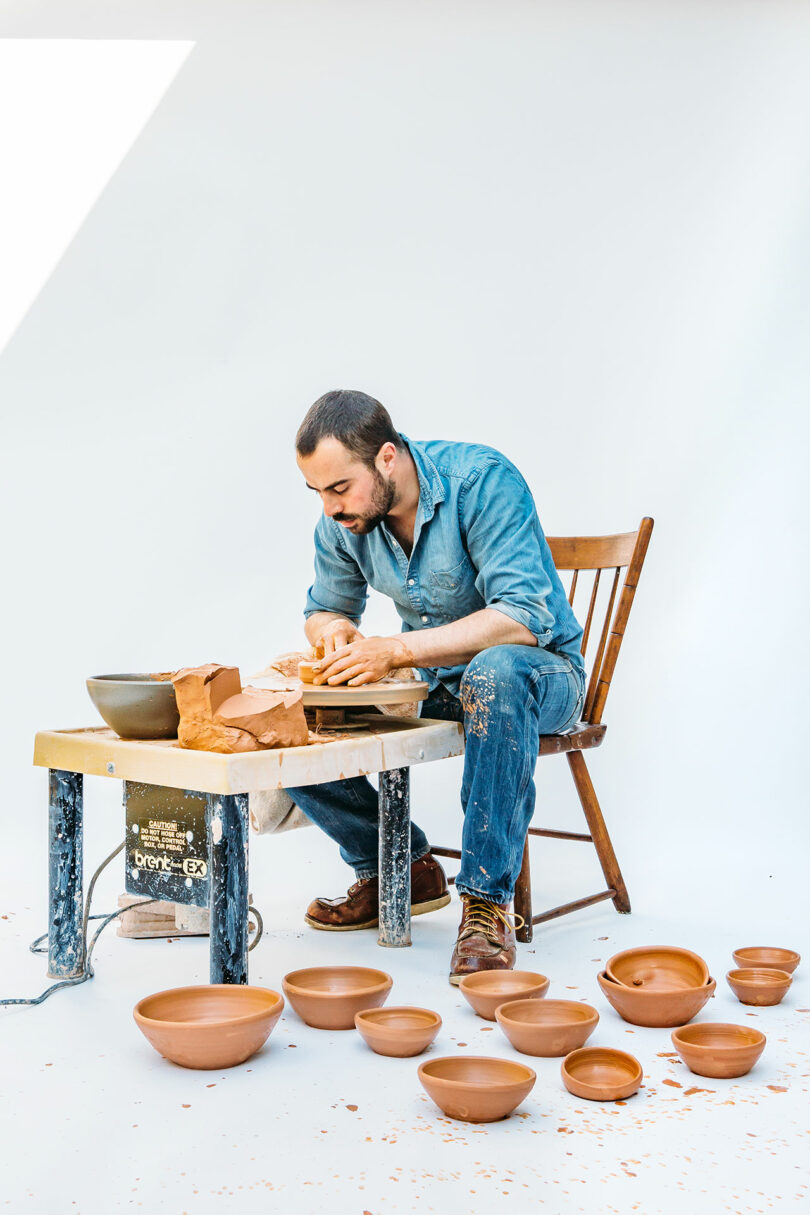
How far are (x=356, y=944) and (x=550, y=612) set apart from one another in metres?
0.85

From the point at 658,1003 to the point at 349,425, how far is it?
4.26 ft

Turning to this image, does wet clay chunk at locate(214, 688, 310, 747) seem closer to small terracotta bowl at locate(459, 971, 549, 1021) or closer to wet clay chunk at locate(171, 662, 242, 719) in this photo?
wet clay chunk at locate(171, 662, 242, 719)

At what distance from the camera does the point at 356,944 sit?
2.53 m

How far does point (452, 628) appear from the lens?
2.40 metres

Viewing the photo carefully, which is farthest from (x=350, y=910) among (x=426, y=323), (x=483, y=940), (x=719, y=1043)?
(x=426, y=323)

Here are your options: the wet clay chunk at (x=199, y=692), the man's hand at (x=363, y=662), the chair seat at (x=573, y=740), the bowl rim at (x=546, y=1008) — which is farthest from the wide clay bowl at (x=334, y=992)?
the chair seat at (x=573, y=740)

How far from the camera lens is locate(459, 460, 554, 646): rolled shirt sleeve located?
2.41m

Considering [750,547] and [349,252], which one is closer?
[750,547]

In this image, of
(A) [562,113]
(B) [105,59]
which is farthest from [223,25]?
(A) [562,113]

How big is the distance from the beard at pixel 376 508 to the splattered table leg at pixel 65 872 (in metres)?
0.79

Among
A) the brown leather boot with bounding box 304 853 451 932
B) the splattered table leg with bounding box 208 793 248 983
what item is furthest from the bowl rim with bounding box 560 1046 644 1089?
the brown leather boot with bounding box 304 853 451 932

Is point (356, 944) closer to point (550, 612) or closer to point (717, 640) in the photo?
point (550, 612)

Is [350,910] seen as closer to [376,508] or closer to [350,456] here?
[376,508]

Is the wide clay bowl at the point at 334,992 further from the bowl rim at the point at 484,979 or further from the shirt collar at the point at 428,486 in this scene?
the shirt collar at the point at 428,486
